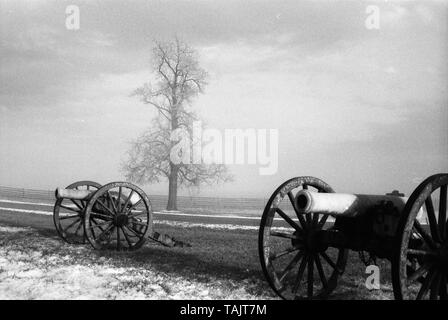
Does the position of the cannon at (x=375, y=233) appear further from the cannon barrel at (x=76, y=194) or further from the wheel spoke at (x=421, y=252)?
the cannon barrel at (x=76, y=194)

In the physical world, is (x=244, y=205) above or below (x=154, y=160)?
below

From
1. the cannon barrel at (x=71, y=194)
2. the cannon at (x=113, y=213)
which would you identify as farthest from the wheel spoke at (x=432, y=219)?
the cannon barrel at (x=71, y=194)

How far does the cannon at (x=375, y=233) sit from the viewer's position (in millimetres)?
3680

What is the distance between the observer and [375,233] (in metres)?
4.59

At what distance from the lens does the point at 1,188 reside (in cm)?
3653

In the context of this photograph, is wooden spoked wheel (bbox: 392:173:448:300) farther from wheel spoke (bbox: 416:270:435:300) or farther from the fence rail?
the fence rail

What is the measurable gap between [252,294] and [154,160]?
703 inches

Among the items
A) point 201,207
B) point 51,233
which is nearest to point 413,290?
point 51,233

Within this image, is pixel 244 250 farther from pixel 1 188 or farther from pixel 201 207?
pixel 1 188

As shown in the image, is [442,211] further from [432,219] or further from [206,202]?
[206,202]

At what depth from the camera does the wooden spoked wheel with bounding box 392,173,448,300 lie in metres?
3.62

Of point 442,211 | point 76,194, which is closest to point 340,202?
point 442,211

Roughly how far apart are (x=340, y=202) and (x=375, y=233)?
554 mm

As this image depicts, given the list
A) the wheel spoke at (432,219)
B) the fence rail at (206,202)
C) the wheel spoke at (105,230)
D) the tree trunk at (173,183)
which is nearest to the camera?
the wheel spoke at (432,219)
